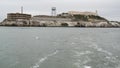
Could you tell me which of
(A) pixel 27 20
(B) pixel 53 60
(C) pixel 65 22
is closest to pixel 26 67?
(B) pixel 53 60

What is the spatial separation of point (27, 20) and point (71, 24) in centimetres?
3207

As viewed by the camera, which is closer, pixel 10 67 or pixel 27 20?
pixel 10 67

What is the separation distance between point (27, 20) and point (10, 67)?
14318 centimetres

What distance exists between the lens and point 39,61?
811 inches

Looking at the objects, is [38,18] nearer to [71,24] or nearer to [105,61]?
[71,24]

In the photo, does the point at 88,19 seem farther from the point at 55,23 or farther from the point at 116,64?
the point at 116,64

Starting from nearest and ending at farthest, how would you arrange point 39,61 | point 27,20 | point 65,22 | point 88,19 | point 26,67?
point 26,67
point 39,61
point 27,20
point 65,22
point 88,19

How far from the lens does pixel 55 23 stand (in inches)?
6698

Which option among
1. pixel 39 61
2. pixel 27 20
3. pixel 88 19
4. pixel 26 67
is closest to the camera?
pixel 26 67

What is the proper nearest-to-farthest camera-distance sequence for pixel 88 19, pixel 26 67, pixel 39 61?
pixel 26 67 → pixel 39 61 → pixel 88 19

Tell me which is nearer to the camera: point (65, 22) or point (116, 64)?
point (116, 64)

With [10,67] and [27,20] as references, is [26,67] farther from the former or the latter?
[27,20]

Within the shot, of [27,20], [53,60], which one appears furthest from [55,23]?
[53,60]

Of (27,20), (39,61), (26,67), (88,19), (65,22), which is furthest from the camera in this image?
(88,19)
